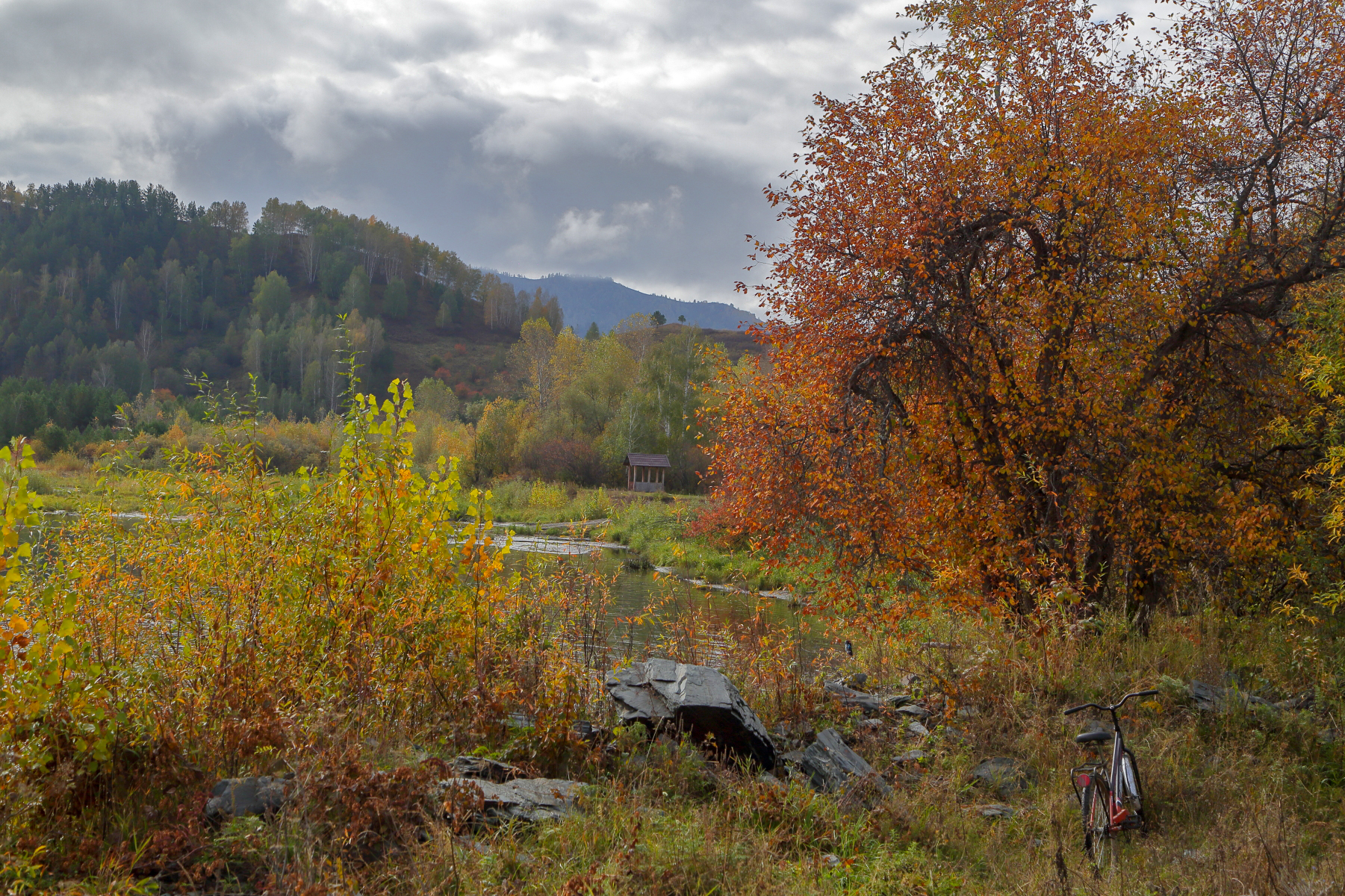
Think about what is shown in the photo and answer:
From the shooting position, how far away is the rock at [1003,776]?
6.19 m

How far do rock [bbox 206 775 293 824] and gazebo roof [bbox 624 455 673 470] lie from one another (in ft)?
157

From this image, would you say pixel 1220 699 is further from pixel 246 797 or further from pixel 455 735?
pixel 246 797

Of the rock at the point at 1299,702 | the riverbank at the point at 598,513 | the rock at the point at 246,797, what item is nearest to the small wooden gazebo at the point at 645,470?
the riverbank at the point at 598,513

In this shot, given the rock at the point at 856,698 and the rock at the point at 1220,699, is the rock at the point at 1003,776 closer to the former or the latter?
the rock at the point at 856,698

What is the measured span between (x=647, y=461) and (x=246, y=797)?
4849cm

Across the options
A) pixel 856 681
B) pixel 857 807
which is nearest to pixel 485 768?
pixel 857 807

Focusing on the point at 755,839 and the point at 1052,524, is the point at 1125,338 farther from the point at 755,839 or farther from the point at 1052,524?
the point at 755,839

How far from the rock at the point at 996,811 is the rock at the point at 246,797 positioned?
4293 mm

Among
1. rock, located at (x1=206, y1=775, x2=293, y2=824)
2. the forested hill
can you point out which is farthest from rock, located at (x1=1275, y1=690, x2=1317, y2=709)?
the forested hill

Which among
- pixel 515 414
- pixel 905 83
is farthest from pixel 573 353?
pixel 905 83

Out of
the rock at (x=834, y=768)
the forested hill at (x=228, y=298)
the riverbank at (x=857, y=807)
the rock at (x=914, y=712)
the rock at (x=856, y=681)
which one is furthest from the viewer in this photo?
the forested hill at (x=228, y=298)

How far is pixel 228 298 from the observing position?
134125 mm

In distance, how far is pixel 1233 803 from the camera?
5.88m

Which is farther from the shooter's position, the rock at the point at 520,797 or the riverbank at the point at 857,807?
the rock at the point at 520,797
